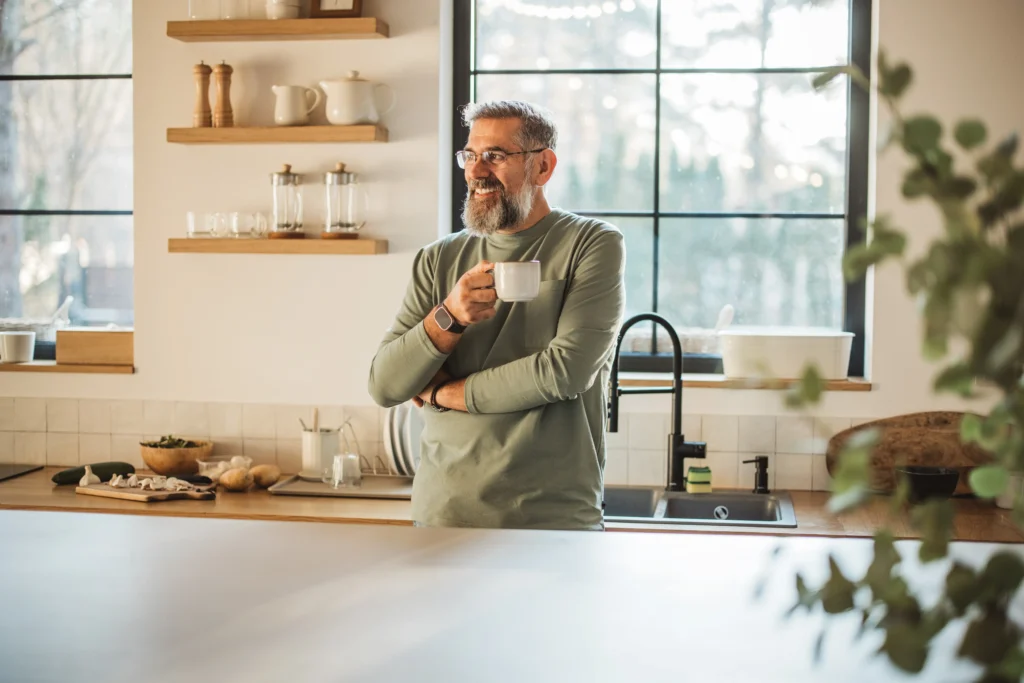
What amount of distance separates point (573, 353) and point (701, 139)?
5.52 feet

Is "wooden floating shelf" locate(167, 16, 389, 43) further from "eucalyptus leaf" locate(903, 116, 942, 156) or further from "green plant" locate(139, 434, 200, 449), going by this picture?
"eucalyptus leaf" locate(903, 116, 942, 156)

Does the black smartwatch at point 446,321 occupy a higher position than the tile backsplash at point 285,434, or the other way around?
the black smartwatch at point 446,321

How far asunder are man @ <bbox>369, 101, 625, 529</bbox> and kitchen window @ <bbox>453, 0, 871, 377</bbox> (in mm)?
1274

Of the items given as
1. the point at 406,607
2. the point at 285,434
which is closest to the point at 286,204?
the point at 285,434

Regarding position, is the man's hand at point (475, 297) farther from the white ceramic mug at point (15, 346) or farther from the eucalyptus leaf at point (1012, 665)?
the white ceramic mug at point (15, 346)

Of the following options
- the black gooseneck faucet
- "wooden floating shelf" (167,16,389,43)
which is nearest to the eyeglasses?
the black gooseneck faucet

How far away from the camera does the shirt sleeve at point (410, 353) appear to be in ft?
6.95

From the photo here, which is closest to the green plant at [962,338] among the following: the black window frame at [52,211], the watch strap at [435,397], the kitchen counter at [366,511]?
the watch strap at [435,397]

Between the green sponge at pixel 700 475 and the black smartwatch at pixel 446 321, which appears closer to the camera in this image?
the black smartwatch at pixel 446 321

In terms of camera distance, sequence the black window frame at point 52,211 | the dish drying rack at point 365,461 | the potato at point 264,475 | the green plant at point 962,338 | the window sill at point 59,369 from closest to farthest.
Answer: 1. the green plant at point 962,338
2. the potato at point 264,475
3. the dish drying rack at point 365,461
4. the window sill at point 59,369
5. the black window frame at point 52,211

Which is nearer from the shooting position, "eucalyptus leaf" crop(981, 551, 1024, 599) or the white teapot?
"eucalyptus leaf" crop(981, 551, 1024, 599)

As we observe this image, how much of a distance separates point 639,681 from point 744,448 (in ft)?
8.07

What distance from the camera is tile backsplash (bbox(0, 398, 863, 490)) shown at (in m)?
3.33

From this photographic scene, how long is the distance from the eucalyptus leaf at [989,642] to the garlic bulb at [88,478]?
3020mm
